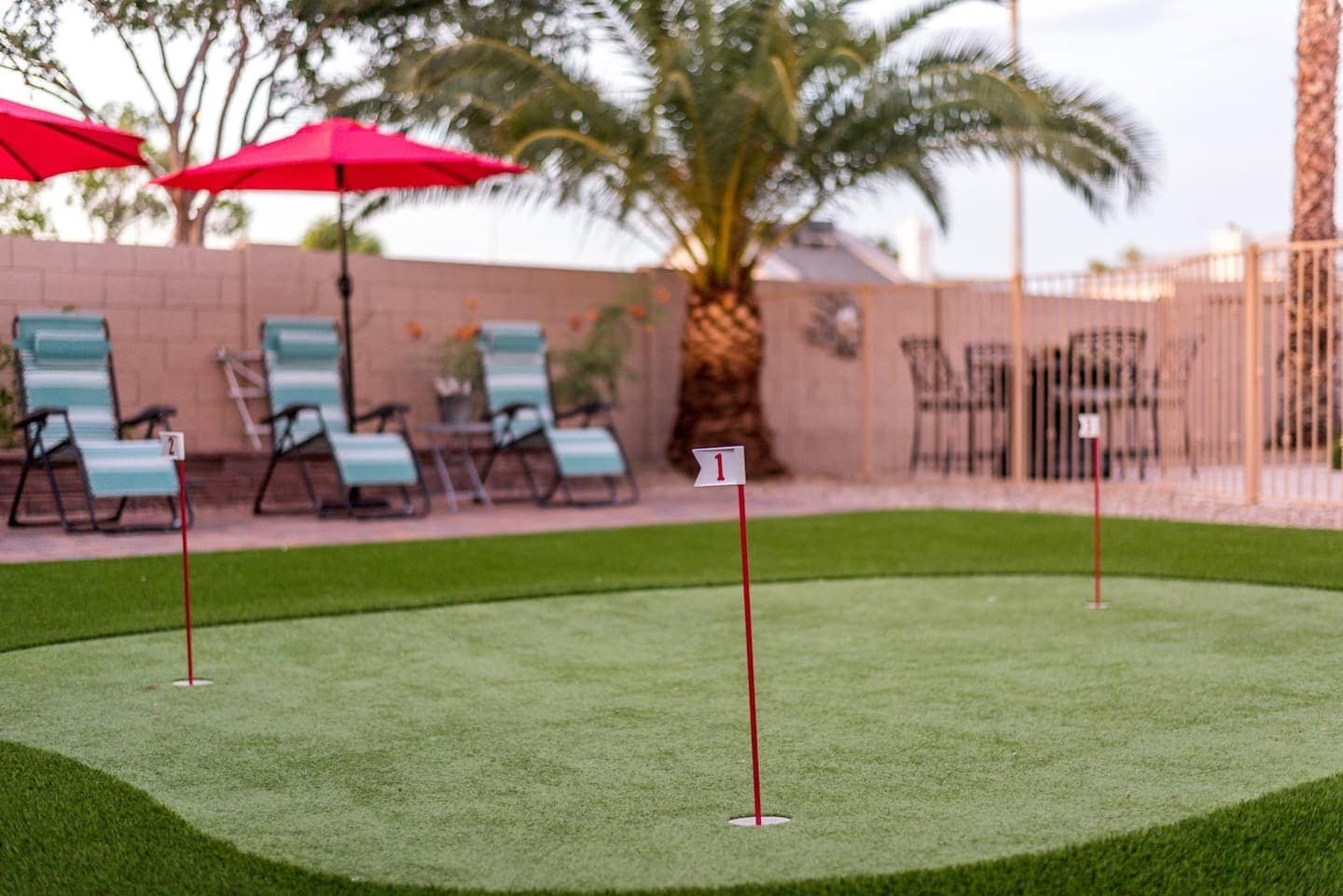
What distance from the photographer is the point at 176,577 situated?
660 centimetres

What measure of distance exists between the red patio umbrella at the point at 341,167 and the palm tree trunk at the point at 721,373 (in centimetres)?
302

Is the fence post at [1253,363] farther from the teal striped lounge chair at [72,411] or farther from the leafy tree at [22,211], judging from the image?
the leafy tree at [22,211]

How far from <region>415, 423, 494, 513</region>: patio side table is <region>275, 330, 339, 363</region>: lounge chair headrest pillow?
0.80 m

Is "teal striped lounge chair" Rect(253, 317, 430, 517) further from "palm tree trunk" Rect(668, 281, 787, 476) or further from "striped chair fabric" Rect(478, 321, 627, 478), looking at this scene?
"palm tree trunk" Rect(668, 281, 787, 476)

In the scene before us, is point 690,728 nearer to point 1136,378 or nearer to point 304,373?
point 304,373

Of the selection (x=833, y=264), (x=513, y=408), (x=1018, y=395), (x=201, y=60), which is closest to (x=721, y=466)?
(x=513, y=408)

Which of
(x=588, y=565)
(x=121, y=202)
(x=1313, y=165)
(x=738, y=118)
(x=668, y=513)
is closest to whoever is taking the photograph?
(x=588, y=565)

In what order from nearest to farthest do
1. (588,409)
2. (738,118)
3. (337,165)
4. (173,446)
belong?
(173,446) → (337,165) → (588,409) → (738,118)

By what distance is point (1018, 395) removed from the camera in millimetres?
11750

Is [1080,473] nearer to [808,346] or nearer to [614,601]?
[808,346]

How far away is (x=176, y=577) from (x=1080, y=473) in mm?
7589

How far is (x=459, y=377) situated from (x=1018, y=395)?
4.28 metres

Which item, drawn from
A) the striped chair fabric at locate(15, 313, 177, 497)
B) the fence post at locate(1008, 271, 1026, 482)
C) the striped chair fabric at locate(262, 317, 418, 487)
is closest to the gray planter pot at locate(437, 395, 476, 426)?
the striped chair fabric at locate(262, 317, 418, 487)

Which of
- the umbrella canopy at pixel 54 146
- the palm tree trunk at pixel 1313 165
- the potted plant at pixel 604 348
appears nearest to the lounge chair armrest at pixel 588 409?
the potted plant at pixel 604 348
